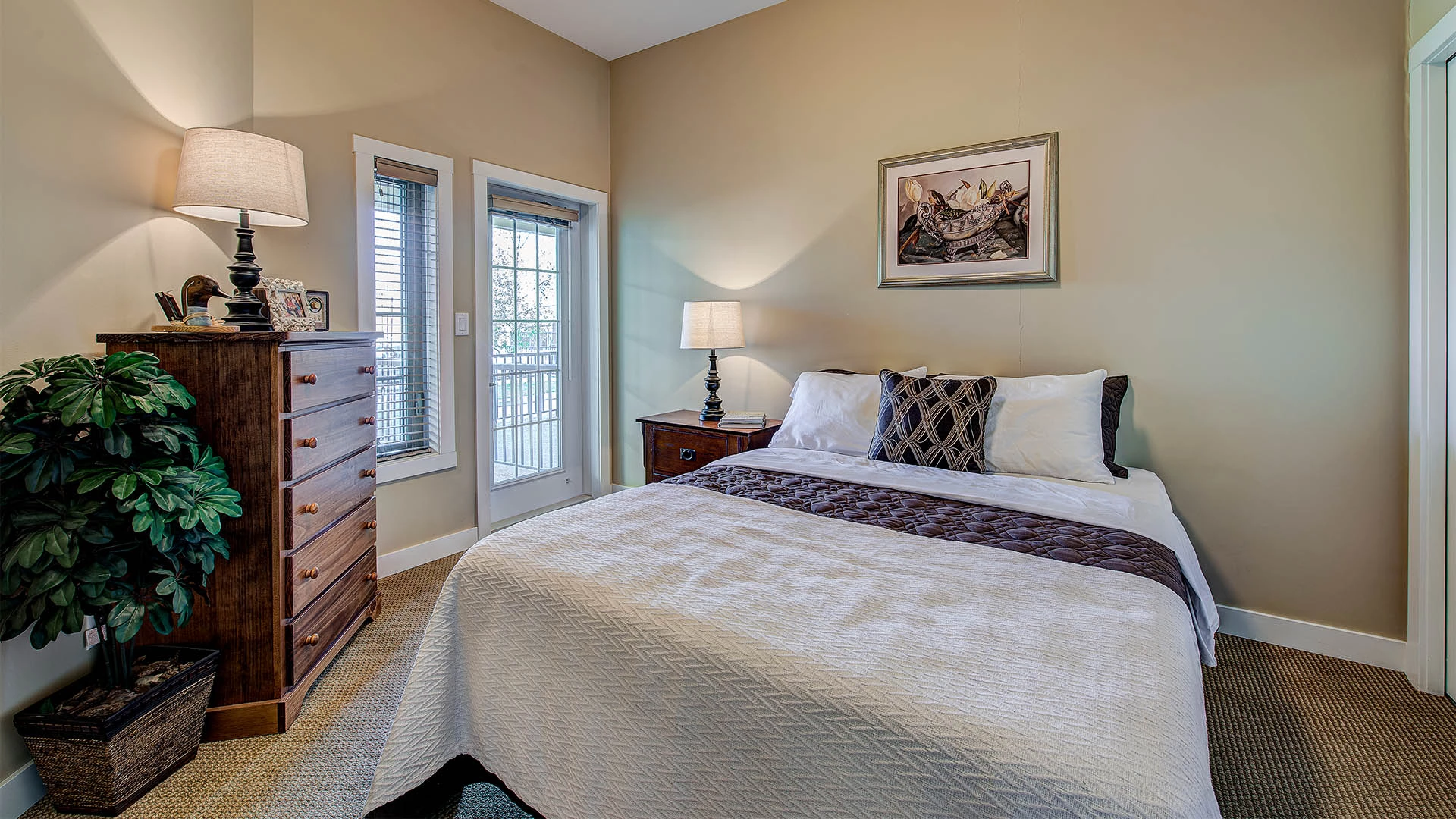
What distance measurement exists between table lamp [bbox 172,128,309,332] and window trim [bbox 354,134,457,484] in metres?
0.72

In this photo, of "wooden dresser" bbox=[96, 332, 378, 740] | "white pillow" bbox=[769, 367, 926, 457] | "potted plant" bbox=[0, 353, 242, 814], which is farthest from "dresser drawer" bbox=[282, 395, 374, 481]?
"white pillow" bbox=[769, 367, 926, 457]

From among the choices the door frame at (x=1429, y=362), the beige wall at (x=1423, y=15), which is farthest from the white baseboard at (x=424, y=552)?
the beige wall at (x=1423, y=15)

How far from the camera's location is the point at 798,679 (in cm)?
103

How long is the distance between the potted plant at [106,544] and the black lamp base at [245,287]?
0.37 metres

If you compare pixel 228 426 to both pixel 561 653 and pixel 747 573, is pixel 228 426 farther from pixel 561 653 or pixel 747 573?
pixel 747 573

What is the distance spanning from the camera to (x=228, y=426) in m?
1.87

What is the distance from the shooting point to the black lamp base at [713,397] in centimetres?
347

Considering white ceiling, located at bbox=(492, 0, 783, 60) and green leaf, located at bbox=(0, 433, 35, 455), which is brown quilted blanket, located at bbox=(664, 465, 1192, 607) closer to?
green leaf, located at bbox=(0, 433, 35, 455)

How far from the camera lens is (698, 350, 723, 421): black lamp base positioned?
137 inches

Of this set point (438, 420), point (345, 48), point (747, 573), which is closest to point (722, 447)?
point (438, 420)

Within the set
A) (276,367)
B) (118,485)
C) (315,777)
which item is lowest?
(315,777)

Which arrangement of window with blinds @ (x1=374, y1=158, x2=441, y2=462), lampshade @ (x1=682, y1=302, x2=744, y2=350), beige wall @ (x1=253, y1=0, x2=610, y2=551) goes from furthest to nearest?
lampshade @ (x1=682, y1=302, x2=744, y2=350)
window with blinds @ (x1=374, y1=158, x2=441, y2=462)
beige wall @ (x1=253, y1=0, x2=610, y2=551)

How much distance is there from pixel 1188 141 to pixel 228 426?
3328 mm

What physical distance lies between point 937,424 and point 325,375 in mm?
2084
